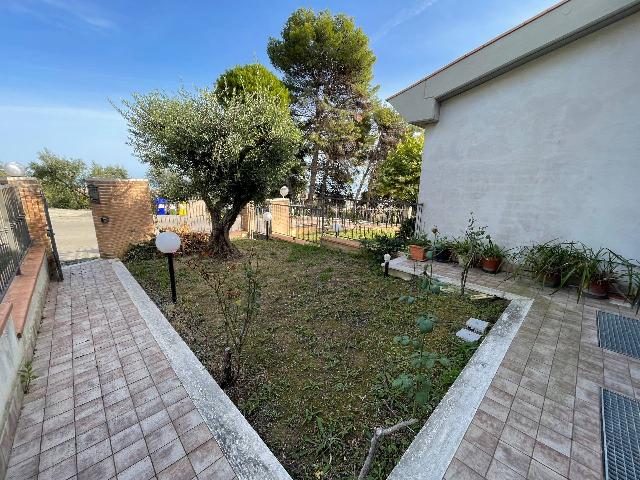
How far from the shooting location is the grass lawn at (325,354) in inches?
81.1

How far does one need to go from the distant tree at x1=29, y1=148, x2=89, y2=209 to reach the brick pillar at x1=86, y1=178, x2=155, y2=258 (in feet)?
63.2

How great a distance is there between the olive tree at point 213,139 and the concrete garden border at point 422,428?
13.4 feet

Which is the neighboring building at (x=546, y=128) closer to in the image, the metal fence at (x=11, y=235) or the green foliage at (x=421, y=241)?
the green foliage at (x=421, y=241)

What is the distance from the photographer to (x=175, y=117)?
5902 millimetres

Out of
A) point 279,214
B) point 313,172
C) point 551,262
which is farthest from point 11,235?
point 313,172

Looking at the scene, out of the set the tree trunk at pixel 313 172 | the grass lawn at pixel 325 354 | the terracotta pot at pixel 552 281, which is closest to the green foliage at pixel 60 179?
the tree trunk at pixel 313 172

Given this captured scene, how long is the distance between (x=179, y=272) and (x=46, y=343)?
2822mm

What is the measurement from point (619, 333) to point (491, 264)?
2330 millimetres

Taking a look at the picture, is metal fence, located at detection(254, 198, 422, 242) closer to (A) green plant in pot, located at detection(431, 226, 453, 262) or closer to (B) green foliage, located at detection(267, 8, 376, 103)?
(A) green plant in pot, located at detection(431, 226, 453, 262)

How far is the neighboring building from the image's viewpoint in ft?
13.9

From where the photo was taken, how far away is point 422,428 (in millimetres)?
2045

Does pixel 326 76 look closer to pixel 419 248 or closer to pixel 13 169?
pixel 419 248

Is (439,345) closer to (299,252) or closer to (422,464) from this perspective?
(422,464)

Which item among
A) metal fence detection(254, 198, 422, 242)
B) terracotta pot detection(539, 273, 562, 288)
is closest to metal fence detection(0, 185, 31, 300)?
metal fence detection(254, 198, 422, 242)
